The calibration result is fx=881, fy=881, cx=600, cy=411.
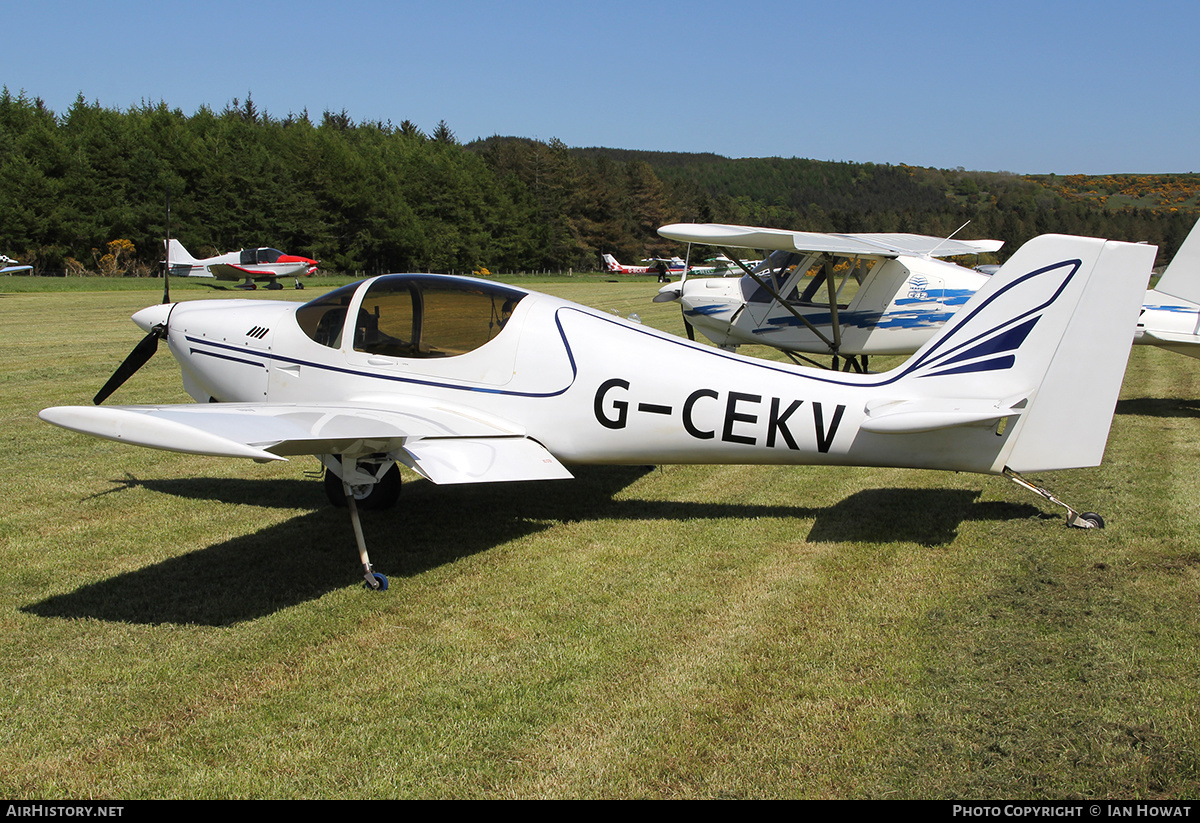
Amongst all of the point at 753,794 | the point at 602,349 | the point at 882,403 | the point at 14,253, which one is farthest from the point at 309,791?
the point at 14,253

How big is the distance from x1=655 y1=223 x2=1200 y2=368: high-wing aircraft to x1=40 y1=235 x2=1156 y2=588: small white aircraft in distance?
Result: 4090mm

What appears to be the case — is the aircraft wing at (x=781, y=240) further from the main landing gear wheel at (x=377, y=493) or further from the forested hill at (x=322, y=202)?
the forested hill at (x=322, y=202)

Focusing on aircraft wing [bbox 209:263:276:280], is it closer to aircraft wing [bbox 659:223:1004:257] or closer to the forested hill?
the forested hill

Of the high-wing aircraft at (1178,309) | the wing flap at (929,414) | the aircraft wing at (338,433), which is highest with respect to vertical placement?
the high-wing aircraft at (1178,309)

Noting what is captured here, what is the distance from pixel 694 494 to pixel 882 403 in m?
2.16

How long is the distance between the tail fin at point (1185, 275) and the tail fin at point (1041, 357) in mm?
6179

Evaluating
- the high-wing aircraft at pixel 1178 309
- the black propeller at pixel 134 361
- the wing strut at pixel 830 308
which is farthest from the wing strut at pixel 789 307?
the black propeller at pixel 134 361

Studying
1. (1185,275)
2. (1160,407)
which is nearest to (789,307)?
(1185,275)

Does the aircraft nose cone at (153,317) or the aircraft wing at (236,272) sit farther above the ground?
the aircraft wing at (236,272)

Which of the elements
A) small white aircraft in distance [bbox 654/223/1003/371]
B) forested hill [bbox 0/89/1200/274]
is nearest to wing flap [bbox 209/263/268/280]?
forested hill [bbox 0/89/1200/274]

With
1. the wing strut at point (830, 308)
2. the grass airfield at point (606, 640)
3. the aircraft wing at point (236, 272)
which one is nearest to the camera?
the grass airfield at point (606, 640)

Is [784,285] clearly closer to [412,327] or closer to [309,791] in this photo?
[412,327]

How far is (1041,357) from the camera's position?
5.40 metres

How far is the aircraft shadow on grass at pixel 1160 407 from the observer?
1104 centimetres
